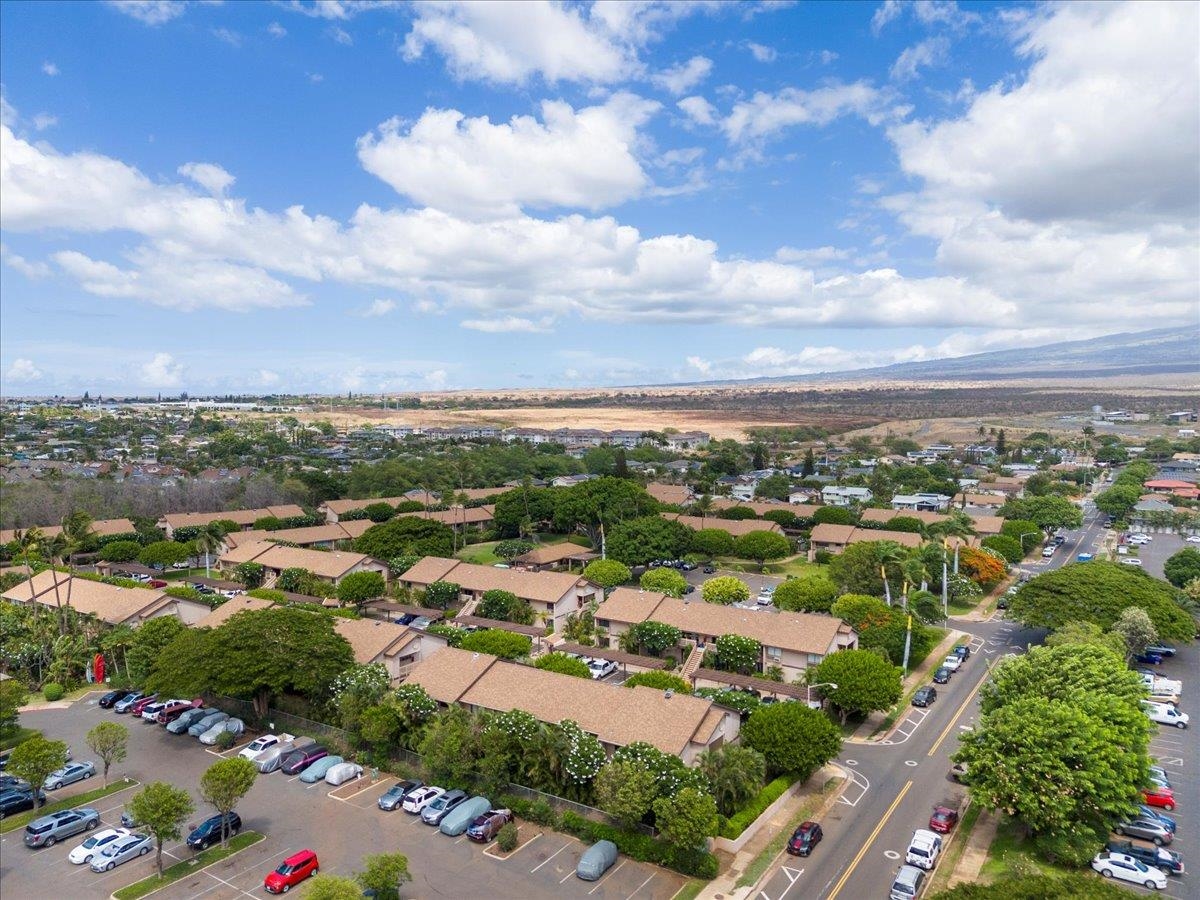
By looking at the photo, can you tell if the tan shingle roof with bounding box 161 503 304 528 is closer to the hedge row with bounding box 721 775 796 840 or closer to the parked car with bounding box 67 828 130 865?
the parked car with bounding box 67 828 130 865

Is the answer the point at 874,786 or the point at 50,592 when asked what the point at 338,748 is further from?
the point at 50,592

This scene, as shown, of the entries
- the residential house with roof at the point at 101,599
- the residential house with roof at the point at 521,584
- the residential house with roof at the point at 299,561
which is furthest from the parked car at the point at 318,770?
the residential house with roof at the point at 299,561

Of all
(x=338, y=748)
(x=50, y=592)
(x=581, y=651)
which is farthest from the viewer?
(x=50, y=592)

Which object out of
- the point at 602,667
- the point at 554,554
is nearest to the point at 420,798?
the point at 602,667

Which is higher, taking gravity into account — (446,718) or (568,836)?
(446,718)

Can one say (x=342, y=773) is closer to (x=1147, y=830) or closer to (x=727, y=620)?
(x=727, y=620)

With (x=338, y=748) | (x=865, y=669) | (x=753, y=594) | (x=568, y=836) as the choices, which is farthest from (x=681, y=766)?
(x=753, y=594)
